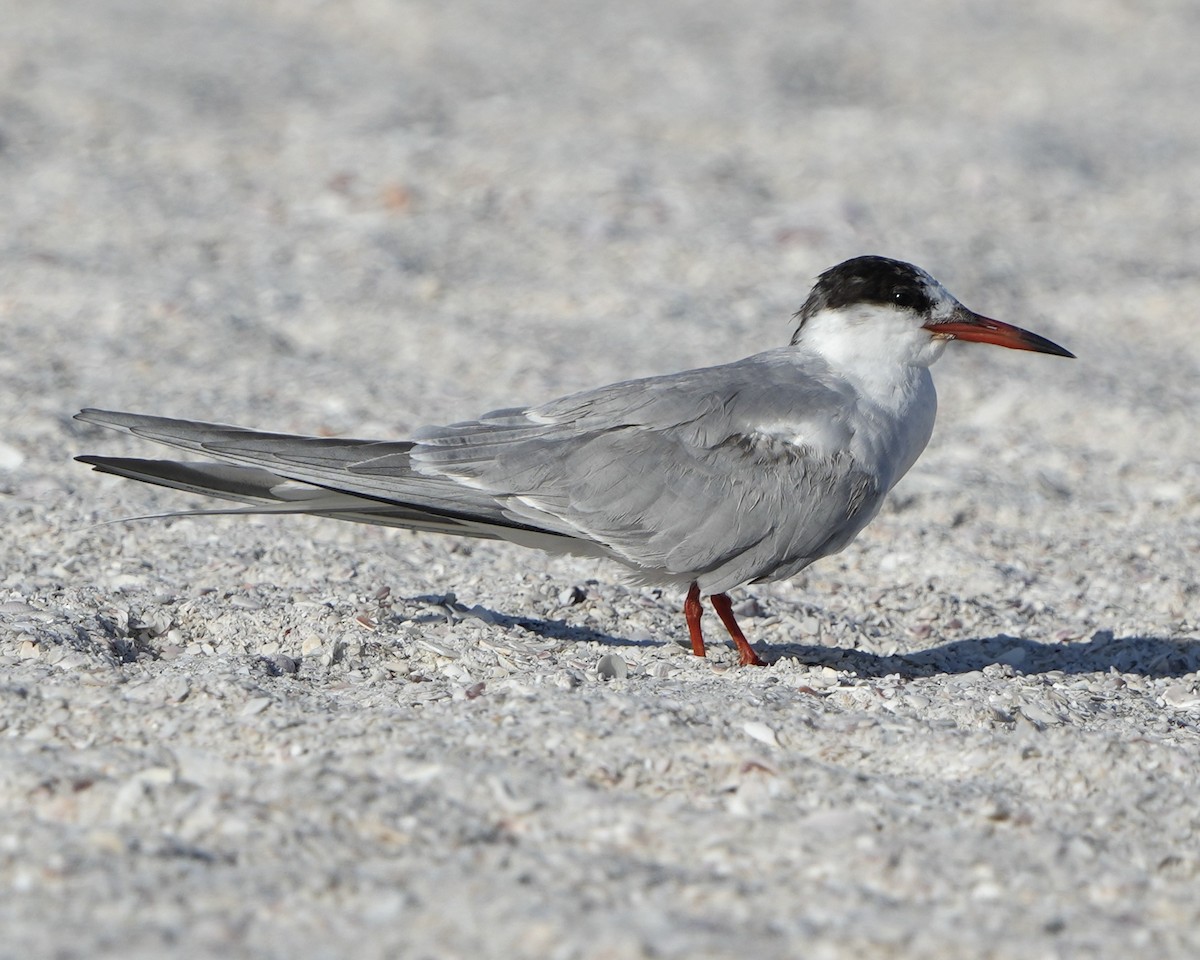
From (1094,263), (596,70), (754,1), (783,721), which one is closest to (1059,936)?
(783,721)

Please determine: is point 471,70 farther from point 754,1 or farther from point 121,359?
point 121,359

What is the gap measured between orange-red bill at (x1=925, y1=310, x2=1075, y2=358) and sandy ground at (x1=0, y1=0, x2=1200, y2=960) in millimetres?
682

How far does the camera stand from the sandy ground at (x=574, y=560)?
238 cm

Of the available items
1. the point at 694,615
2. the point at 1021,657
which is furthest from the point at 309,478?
the point at 1021,657

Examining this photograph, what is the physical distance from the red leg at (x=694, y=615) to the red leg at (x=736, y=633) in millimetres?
16

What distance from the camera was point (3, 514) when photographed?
4195 millimetres

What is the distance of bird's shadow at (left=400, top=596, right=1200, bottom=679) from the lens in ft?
12.3

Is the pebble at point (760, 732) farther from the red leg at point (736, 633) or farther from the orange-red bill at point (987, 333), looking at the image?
the orange-red bill at point (987, 333)

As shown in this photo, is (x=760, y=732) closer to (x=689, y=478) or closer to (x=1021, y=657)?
(x=689, y=478)

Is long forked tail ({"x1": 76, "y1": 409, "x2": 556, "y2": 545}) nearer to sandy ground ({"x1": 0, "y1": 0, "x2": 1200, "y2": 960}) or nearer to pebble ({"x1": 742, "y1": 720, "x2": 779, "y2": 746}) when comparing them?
sandy ground ({"x1": 0, "y1": 0, "x2": 1200, "y2": 960})

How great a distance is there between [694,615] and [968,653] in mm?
722

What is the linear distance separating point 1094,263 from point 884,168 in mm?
1237

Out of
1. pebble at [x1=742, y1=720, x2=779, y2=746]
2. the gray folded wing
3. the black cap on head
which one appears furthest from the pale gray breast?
pebble at [x1=742, y1=720, x2=779, y2=746]

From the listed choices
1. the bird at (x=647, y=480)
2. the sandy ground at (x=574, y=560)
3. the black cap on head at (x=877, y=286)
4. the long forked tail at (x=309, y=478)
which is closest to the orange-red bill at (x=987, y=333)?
the black cap on head at (x=877, y=286)
